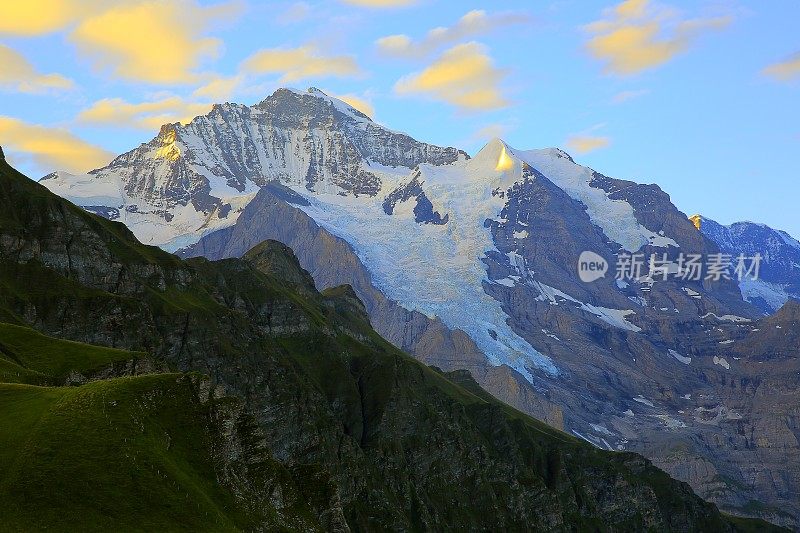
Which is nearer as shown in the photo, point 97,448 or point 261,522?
point 97,448

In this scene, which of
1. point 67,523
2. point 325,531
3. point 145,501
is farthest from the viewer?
point 325,531

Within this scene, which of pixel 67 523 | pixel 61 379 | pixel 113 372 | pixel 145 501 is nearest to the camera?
pixel 67 523

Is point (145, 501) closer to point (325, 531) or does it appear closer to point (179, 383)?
point (179, 383)

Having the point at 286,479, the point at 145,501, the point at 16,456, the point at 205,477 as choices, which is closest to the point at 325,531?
the point at 286,479

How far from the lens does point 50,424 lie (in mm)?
108938

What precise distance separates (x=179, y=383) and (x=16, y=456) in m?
23.3

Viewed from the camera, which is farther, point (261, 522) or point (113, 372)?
point (113, 372)

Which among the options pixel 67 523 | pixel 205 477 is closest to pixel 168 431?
pixel 205 477

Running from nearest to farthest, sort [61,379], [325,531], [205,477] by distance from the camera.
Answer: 1. [205,477]
2. [325,531]
3. [61,379]

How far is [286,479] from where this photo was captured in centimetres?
13100

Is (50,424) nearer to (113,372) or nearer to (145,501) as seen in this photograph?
(145,501)

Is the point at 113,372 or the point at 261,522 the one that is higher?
the point at 113,372

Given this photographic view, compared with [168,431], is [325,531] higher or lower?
lower

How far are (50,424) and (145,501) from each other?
13196 mm
